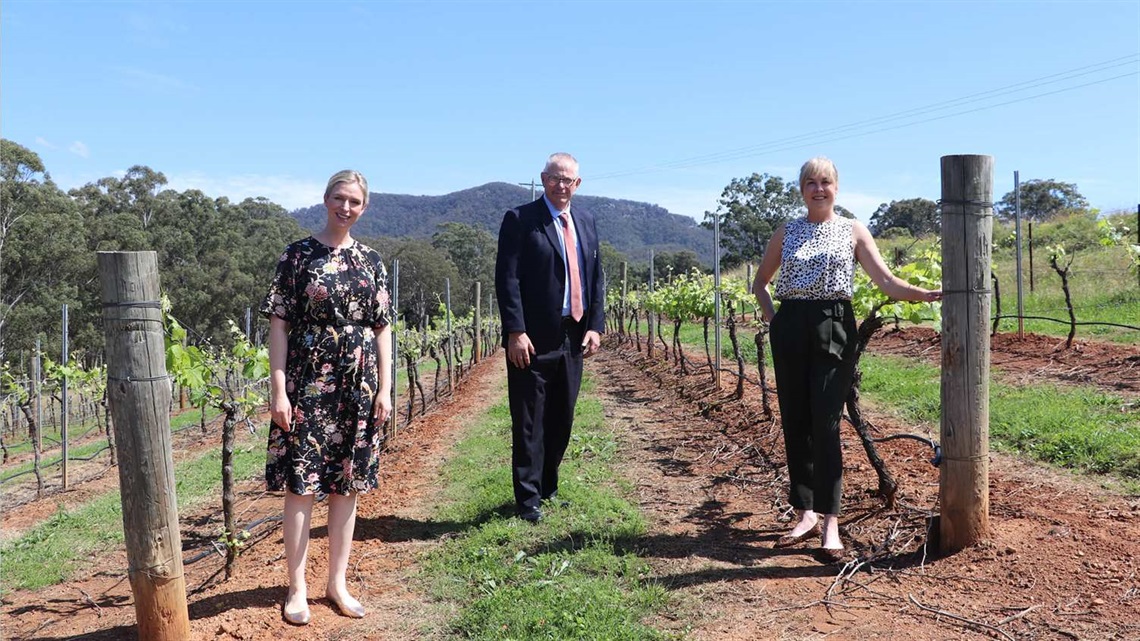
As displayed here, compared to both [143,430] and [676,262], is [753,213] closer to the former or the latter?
[676,262]

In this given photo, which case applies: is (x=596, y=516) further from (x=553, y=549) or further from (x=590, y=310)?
(x=590, y=310)

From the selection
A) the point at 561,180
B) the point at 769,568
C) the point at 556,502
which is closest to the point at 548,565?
the point at 556,502

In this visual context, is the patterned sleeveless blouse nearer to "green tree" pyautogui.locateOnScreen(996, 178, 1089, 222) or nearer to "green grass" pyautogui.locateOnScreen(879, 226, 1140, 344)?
"green grass" pyautogui.locateOnScreen(879, 226, 1140, 344)

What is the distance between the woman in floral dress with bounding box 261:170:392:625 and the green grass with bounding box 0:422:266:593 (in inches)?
111

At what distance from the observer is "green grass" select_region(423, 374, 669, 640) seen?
114 inches

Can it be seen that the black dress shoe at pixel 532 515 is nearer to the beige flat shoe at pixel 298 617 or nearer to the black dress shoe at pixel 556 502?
the black dress shoe at pixel 556 502

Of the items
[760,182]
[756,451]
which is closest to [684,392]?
[756,451]

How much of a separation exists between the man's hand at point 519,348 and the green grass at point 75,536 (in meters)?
3.08

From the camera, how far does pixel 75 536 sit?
5891 millimetres

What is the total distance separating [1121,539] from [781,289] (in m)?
1.71

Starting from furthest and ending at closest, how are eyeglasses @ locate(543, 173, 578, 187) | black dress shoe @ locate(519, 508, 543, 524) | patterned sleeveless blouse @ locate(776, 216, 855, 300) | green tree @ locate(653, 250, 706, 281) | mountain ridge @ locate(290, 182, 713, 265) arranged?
1. mountain ridge @ locate(290, 182, 713, 265)
2. green tree @ locate(653, 250, 706, 281)
3. black dress shoe @ locate(519, 508, 543, 524)
4. eyeglasses @ locate(543, 173, 578, 187)
5. patterned sleeveless blouse @ locate(776, 216, 855, 300)

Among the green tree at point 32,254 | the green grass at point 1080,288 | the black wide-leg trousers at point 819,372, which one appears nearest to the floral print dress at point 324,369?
the black wide-leg trousers at point 819,372

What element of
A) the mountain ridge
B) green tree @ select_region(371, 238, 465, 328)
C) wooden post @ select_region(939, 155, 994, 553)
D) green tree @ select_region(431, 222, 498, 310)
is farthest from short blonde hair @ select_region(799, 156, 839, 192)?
the mountain ridge

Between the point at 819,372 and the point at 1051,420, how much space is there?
334cm
